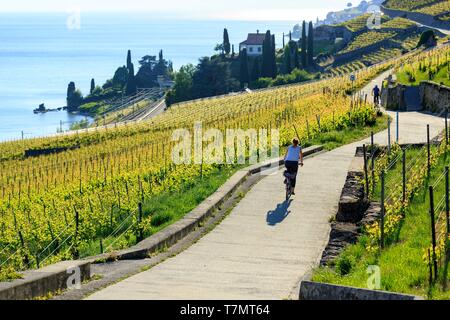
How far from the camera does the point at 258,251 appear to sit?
15539 mm

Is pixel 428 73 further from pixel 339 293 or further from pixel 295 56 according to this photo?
pixel 295 56

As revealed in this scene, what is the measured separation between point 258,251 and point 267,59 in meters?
103

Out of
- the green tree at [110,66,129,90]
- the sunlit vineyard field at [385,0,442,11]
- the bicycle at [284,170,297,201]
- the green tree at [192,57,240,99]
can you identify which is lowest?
the green tree at [110,66,129,90]

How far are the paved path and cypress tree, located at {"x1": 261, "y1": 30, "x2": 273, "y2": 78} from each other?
92435mm

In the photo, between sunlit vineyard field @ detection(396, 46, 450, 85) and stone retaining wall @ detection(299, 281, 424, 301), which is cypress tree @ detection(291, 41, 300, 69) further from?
stone retaining wall @ detection(299, 281, 424, 301)

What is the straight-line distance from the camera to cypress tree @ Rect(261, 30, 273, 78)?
11551 centimetres

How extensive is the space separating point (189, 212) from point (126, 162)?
1588 cm

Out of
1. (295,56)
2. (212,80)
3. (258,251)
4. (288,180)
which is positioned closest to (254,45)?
(295,56)

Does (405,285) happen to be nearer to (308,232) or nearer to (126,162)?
(308,232)

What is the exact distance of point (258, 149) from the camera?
2664 centimetres

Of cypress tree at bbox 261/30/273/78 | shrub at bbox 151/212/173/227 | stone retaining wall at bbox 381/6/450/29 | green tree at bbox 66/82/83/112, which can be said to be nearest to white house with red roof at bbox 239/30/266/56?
stone retaining wall at bbox 381/6/450/29

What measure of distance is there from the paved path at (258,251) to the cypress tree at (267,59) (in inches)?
3639

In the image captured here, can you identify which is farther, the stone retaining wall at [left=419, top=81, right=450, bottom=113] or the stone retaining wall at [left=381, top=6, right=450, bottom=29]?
the stone retaining wall at [left=381, top=6, right=450, bottom=29]

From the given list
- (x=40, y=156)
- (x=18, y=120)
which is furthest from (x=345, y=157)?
(x=18, y=120)
